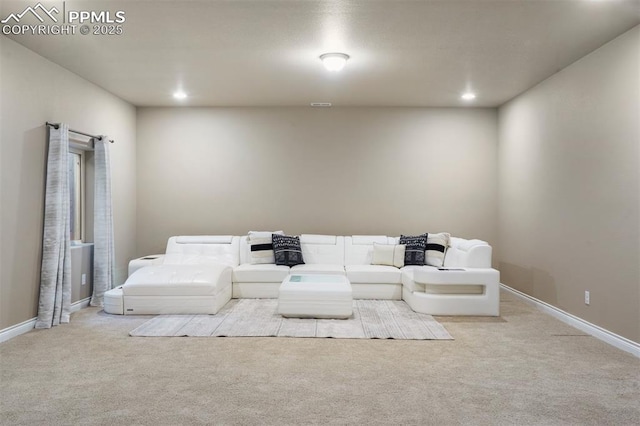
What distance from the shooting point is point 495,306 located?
16.9 feet

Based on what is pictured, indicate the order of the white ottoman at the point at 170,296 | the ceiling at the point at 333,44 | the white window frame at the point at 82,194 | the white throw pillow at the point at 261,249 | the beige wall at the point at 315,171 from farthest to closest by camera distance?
the beige wall at the point at 315,171, the white throw pillow at the point at 261,249, the white window frame at the point at 82,194, the white ottoman at the point at 170,296, the ceiling at the point at 333,44

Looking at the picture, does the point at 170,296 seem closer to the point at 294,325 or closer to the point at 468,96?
the point at 294,325

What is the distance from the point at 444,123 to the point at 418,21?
11.4 feet

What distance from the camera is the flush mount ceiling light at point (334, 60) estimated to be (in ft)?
14.9

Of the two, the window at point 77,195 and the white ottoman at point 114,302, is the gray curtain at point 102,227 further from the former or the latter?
the white ottoman at point 114,302

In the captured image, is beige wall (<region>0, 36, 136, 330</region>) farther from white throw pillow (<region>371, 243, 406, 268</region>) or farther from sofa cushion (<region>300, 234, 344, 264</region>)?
white throw pillow (<region>371, 243, 406, 268</region>)

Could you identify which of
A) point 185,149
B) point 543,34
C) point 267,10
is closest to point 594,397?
point 543,34

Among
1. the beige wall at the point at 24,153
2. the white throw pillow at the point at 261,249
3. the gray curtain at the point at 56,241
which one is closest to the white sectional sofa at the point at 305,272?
the white throw pillow at the point at 261,249

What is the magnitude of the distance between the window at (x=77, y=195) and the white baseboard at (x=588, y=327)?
5.77 meters

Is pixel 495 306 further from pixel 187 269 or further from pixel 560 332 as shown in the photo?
pixel 187 269

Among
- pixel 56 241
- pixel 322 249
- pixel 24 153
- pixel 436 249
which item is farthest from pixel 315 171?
pixel 24 153

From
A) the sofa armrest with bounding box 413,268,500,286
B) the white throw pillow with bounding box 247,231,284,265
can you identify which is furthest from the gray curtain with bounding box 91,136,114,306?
the sofa armrest with bounding box 413,268,500,286

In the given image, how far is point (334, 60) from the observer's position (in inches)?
180

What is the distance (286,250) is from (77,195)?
9.04ft
